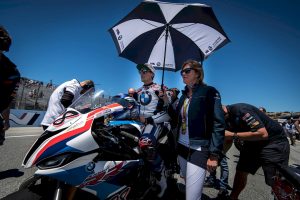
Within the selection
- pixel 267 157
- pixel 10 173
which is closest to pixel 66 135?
pixel 267 157

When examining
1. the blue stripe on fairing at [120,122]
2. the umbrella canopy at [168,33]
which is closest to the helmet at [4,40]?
the blue stripe on fairing at [120,122]

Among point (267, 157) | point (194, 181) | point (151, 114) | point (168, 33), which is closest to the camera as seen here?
point (194, 181)

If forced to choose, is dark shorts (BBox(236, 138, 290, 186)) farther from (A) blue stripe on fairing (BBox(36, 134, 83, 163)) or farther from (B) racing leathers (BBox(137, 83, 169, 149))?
(A) blue stripe on fairing (BBox(36, 134, 83, 163))

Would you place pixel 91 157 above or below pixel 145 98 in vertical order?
below

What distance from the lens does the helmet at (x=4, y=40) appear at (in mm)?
2314

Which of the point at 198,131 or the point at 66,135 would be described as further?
the point at 198,131

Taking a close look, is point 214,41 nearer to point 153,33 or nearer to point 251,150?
point 153,33

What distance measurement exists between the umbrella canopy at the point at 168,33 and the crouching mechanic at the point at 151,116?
4.25 ft

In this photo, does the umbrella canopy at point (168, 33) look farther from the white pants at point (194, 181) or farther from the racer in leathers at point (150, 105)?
the white pants at point (194, 181)

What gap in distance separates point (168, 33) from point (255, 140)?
323 cm

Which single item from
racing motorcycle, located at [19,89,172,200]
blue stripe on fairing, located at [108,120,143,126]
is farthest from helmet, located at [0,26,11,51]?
blue stripe on fairing, located at [108,120,143,126]

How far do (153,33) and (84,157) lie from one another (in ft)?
13.5

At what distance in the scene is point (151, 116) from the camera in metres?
2.52

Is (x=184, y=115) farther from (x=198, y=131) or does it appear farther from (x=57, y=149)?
(x=57, y=149)
